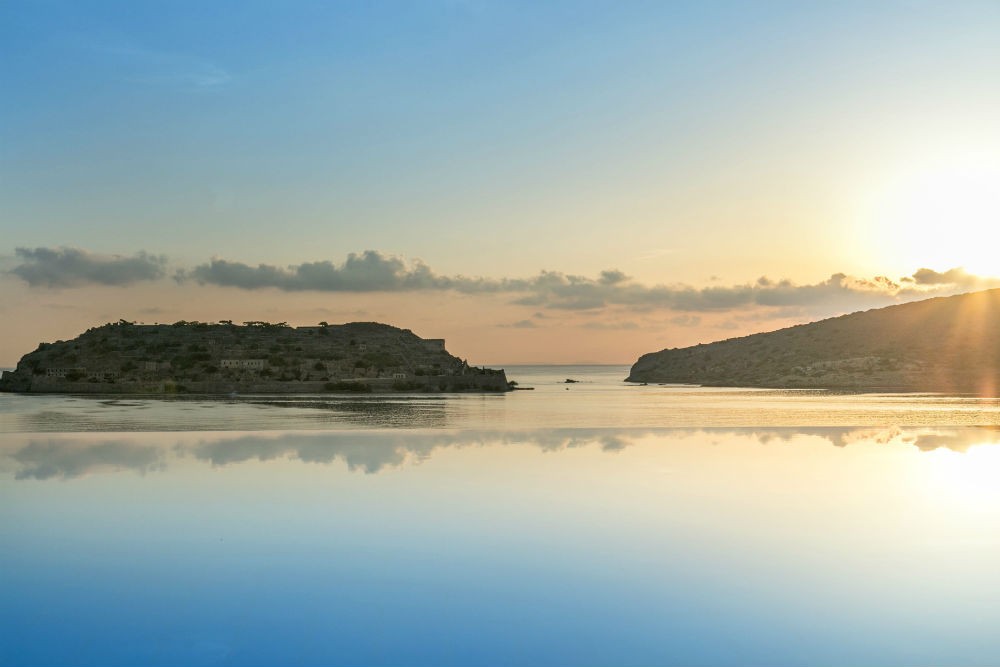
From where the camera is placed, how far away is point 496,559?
34.9 feet

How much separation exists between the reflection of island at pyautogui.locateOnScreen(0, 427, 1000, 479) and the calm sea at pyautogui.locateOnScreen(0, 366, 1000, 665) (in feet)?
0.91

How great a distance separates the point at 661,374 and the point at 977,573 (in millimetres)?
154955

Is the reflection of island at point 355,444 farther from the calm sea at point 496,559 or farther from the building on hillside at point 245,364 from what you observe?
the building on hillside at point 245,364

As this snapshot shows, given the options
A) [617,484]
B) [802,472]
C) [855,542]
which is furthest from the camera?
[802,472]

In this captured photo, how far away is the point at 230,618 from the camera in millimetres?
8297

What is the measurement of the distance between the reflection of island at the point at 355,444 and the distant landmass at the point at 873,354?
7823 centimetres

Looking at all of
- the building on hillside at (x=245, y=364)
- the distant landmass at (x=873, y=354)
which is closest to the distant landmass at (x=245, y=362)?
the building on hillside at (x=245, y=364)

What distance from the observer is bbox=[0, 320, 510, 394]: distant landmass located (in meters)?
88.7

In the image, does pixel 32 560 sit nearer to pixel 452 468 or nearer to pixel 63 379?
pixel 452 468

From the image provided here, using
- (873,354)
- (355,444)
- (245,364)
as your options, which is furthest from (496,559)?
(873,354)

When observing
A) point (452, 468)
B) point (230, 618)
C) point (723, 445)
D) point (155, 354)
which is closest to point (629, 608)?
point (230, 618)

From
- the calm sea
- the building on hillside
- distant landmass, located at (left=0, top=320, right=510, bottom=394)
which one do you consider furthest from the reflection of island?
the building on hillside

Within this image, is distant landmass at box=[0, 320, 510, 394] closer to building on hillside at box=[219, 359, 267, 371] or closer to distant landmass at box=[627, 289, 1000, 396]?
building on hillside at box=[219, 359, 267, 371]

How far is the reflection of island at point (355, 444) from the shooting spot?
800 inches
